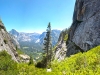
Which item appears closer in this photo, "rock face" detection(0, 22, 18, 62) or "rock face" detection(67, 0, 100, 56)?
"rock face" detection(67, 0, 100, 56)

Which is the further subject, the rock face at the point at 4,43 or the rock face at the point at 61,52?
the rock face at the point at 61,52

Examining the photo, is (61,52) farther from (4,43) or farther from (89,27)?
(4,43)

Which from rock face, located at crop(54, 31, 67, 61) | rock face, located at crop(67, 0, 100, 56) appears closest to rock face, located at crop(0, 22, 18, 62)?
rock face, located at crop(54, 31, 67, 61)

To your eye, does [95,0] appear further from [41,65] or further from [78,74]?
[78,74]

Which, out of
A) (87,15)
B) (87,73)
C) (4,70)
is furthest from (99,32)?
(4,70)

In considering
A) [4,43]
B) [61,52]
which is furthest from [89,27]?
[4,43]

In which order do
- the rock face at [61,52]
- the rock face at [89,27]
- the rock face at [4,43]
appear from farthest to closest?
the rock face at [61,52] → the rock face at [4,43] → the rock face at [89,27]

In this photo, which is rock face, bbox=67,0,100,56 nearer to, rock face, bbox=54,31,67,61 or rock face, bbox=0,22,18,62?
rock face, bbox=54,31,67,61

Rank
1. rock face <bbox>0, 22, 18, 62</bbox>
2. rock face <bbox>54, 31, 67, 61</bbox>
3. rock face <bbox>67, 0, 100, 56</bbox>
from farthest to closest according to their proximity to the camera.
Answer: rock face <bbox>54, 31, 67, 61</bbox> < rock face <bbox>0, 22, 18, 62</bbox> < rock face <bbox>67, 0, 100, 56</bbox>

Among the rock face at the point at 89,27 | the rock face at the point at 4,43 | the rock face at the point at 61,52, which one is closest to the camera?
the rock face at the point at 89,27

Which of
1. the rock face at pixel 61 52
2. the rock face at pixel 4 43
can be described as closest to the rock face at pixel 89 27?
the rock face at pixel 61 52

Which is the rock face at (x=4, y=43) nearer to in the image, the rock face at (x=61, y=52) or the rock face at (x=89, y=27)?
the rock face at (x=61, y=52)

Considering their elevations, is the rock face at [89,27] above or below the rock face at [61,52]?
above

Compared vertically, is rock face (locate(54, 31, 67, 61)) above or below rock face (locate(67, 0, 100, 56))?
below
